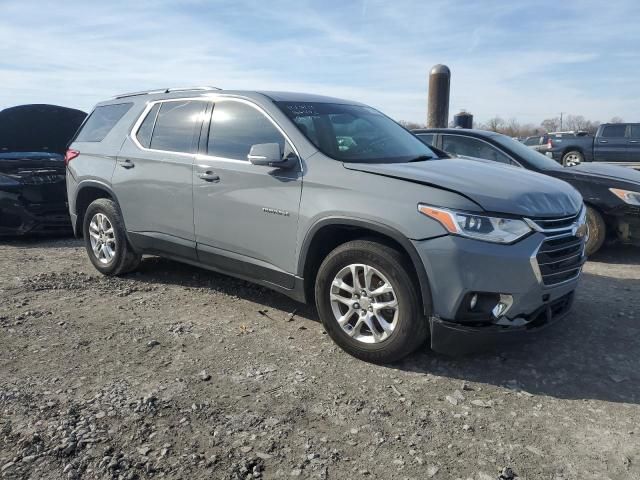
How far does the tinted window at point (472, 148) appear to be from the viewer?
6.55m

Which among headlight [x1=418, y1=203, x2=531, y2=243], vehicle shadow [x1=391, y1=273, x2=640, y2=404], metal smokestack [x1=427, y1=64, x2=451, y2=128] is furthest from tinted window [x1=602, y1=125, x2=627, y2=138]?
headlight [x1=418, y1=203, x2=531, y2=243]

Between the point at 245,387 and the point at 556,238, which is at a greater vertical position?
the point at 556,238

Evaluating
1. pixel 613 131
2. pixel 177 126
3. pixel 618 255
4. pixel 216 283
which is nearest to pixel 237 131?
pixel 177 126

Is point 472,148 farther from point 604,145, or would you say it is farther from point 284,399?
point 604,145

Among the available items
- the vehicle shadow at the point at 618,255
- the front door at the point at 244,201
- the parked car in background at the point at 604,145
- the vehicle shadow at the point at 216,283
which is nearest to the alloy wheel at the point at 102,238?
the vehicle shadow at the point at 216,283

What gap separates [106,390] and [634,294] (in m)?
4.45

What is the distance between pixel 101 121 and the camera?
559 centimetres

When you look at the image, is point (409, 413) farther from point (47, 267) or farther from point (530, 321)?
point (47, 267)

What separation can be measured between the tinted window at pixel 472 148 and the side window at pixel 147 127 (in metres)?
3.73

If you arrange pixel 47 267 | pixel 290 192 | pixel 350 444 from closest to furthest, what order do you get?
pixel 350 444
pixel 290 192
pixel 47 267

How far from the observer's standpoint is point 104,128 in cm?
548

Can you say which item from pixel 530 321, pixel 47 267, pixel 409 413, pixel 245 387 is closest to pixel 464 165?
pixel 530 321

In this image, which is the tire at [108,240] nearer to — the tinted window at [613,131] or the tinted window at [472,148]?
the tinted window at [472,148]

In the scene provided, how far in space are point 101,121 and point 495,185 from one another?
415 centimetres
